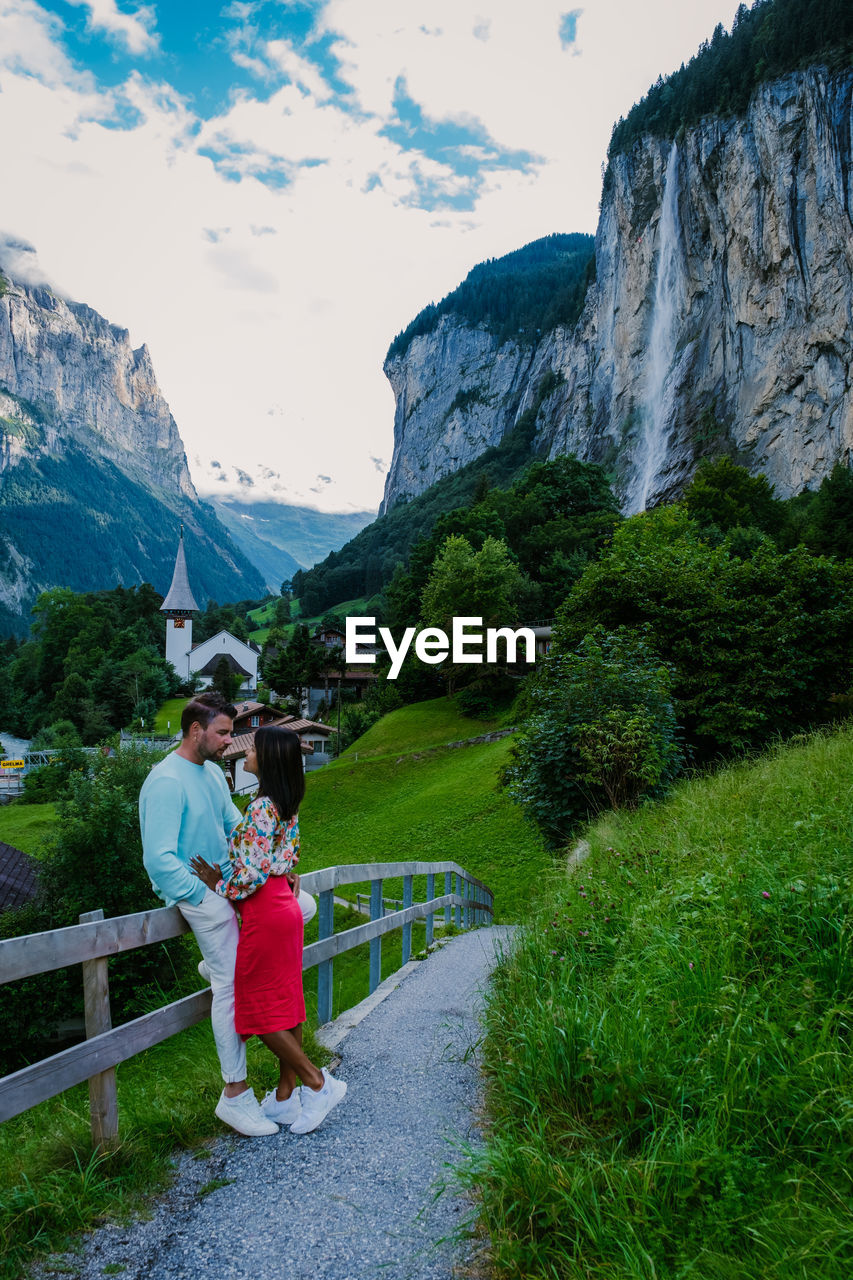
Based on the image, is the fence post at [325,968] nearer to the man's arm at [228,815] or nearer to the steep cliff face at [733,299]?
the man's arm at [228,815]

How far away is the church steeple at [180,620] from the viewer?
4150 inches

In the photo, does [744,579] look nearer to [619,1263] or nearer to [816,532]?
[619,1263]

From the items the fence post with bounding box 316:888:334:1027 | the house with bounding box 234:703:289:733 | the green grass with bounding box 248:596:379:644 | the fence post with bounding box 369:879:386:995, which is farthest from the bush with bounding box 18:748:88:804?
the green grass with bounding box 248:596:379:644

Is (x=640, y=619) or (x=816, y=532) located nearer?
(x=640, y=619)

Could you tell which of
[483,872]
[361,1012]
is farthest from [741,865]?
[483,872]

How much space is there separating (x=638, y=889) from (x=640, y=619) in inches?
600

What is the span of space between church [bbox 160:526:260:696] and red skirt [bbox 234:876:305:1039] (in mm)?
98695

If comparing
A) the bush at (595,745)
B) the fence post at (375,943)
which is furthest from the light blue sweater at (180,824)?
the bush at (595,745)

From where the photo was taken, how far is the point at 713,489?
173ft

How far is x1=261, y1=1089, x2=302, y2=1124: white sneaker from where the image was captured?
3588 millimetres

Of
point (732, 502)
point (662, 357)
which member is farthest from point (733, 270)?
point (732, 502)

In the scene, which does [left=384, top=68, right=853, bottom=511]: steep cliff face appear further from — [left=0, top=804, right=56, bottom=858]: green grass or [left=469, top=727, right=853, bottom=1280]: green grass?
[left=469, top=727, right=853, bottom=1280]: green grass

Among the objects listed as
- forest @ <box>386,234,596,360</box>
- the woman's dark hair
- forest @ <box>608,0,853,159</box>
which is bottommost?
the woman's dark hair

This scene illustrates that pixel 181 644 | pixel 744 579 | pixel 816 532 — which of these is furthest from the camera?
pixel 181 644
